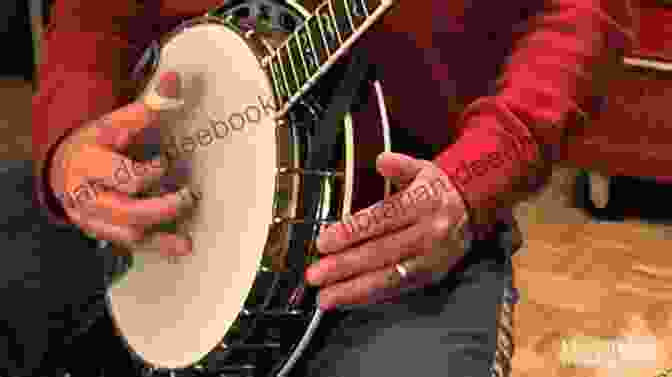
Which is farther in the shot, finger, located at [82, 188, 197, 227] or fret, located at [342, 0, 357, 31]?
finger, located at [82, 188, 197, 227]

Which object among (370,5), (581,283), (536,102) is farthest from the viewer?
(581,283)

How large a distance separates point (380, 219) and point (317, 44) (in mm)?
150

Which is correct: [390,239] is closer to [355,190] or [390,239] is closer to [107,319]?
[355,190]

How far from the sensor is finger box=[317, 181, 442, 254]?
56 centimetres

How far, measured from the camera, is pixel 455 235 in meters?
0.58

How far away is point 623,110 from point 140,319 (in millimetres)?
1340

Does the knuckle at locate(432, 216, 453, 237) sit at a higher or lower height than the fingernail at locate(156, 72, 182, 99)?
lower

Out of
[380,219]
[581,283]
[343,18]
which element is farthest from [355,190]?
[581,283]

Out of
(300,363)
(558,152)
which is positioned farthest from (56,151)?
(558,152)

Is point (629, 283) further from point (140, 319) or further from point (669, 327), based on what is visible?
point (140, 319)

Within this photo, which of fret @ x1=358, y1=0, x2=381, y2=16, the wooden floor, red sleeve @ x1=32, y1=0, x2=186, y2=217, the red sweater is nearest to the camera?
fret @ x1=358, y1=0, x2=381, y2=16

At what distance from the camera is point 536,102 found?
0.63 metres

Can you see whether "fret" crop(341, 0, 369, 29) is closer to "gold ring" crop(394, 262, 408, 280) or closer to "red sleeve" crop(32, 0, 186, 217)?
"gold ring" crop(394, 262, 408, 280)

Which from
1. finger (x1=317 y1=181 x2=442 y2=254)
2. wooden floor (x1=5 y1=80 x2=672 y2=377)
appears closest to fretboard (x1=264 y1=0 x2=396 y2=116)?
finger (x1=317 y1=181 x2=442 y2=254)
